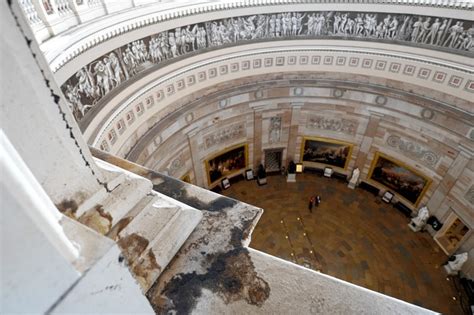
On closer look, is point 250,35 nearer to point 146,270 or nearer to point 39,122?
point 146,270

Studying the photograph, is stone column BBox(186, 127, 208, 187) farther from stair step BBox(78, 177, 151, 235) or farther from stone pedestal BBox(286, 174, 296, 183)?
stair step BBox(78, 177, 151, 235)

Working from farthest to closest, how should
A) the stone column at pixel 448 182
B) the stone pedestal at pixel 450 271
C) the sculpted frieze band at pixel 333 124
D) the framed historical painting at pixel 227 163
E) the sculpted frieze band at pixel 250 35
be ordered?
1. the framed historical painting at pixel 227 163
2. the sculpted frieze band at pixel 333 124
3. the stone pedestal at pixel 450 271
4. the stone column at pixel 448 182
5. the sculpted frieze band at pixel 250 35

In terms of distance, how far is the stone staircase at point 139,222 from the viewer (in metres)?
1.94

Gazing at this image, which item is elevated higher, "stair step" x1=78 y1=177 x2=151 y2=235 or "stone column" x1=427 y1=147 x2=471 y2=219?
"stair step" x1=78 y1=177 x2=151 y2=235

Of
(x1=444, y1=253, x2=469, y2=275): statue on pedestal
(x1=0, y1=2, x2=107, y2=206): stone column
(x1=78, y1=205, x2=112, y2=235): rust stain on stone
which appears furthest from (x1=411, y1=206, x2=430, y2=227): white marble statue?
(x1=0, y1=2, x2=107, y2=206): stone column

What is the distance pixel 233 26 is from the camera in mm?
11164

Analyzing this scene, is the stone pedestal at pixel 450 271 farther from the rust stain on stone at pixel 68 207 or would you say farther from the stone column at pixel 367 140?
the rust stain on stone at pixel 68 207

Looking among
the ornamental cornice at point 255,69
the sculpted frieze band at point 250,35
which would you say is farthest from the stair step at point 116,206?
the ornamental cornice at point 255,69

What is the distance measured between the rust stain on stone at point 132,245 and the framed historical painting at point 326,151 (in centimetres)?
1270

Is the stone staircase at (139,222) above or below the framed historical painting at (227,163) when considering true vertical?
above

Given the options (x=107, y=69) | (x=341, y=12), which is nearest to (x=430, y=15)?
(x=341, y=12)

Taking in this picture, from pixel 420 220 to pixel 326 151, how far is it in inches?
192

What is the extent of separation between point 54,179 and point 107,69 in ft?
24.5

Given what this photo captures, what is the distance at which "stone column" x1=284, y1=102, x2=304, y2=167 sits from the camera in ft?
42.9
